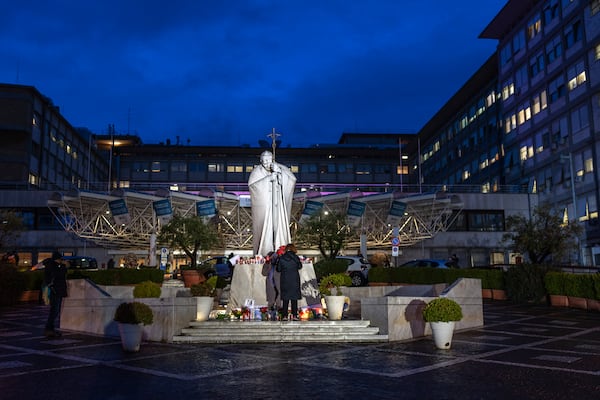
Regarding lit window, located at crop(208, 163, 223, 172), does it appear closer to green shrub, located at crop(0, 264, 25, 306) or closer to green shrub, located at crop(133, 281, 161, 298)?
green shrub, located at crop(0, 264, 25, 306)

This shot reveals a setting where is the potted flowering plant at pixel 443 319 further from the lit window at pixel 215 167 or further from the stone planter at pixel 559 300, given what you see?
the lit window at pixel 215 167

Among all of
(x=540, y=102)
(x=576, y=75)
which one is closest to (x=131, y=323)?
(x=576, y=75)

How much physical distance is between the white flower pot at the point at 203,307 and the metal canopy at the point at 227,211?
1125 inches

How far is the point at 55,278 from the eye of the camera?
13695 millimetres

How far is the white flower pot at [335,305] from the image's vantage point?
14211 millimetres

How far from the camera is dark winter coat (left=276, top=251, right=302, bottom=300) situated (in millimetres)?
13320

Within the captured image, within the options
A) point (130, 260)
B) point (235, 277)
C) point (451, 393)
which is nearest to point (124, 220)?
point (130, 260)

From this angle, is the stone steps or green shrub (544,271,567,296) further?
green shrub (544,271,567,296)

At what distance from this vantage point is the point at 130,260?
→ 53906 millimetres

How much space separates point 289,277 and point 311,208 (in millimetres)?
30034

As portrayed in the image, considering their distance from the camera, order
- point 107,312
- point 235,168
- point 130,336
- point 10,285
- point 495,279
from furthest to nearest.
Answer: point 235,168 → point 495,279 → point 10,285 → point 107,312 → point 130,336

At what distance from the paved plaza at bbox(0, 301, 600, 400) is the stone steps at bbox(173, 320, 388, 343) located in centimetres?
56

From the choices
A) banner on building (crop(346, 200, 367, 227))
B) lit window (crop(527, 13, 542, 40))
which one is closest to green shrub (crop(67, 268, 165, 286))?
banner on building (crop(346, 200, 367, 227))

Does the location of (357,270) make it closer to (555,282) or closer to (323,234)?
(323,234)
